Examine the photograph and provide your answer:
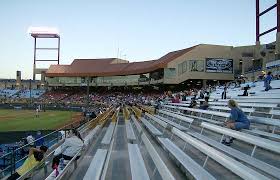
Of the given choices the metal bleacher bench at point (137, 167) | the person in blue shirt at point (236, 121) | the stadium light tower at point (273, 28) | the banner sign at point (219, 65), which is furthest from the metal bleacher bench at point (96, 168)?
the banner sign at point (219, 65)

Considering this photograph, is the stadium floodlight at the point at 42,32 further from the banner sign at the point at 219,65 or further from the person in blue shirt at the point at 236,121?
the person in blue shirt at the point at 236,121

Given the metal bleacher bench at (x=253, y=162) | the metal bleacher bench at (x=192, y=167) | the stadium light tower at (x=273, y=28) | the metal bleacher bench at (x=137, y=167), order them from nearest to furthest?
the metal bleacher bench at (x=253, y=162), the metal bleacher bench at (x=192, y=167), the metal bleacher bench at (x=137, y=167), the stadium light tower at (x=273, y=28)

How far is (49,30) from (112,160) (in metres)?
89.3

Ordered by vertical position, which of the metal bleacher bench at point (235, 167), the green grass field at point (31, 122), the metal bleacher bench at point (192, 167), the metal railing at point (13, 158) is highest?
the metal bleacher bench at point (235, 167)

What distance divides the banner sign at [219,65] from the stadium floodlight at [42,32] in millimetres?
49289

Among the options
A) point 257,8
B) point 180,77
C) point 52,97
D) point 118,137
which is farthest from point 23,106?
point 118,137

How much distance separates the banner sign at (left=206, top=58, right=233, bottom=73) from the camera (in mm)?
53688

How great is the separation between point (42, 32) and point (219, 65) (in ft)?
169

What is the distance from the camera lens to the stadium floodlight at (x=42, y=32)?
90938 mm

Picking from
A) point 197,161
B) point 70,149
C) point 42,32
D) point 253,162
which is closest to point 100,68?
point 42,32

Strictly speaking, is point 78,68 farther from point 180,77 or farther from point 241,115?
point 241,115

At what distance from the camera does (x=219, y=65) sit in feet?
177

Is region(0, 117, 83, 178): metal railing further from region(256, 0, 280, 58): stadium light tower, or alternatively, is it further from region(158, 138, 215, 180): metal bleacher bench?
region(256, 0, 280, 58): stadium light tower

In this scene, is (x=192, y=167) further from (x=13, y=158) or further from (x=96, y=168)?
(x=13, y=158)
